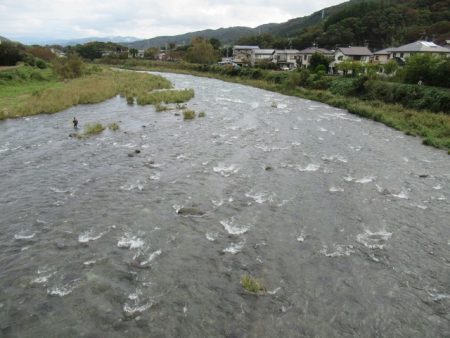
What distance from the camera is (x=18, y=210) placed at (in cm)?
1536

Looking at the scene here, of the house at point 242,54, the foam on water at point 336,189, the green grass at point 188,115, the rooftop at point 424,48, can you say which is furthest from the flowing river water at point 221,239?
the house at point 242,54

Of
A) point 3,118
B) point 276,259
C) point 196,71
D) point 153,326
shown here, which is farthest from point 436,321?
point 196,71

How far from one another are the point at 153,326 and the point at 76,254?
4638 mm

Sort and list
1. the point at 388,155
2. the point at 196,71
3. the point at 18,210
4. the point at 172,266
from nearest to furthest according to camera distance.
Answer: the point at 172,266 < the point at 18,210 < the point at 388,155 < the point at 196,71

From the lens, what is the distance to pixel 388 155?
24.4 m

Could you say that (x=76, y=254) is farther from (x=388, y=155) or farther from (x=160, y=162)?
(x=388, y=155)

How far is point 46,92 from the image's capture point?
147ft

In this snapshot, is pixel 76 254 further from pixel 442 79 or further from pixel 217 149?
pixel 442 79

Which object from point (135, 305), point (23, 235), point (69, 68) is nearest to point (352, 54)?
point (69, 68)

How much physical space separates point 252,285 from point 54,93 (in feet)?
140

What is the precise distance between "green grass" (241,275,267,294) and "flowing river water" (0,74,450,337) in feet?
0.84

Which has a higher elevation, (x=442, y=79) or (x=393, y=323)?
(x=442, y=79)

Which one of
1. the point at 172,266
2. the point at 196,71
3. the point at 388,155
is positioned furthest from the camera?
the point at 196,71

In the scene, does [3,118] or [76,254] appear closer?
[76,254]
